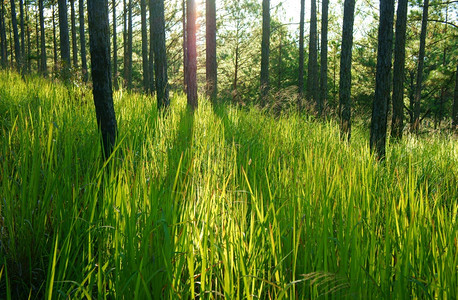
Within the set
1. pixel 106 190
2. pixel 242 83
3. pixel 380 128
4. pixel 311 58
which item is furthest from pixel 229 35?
pixel 106 190

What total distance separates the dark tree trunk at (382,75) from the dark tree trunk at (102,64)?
11.3 ft

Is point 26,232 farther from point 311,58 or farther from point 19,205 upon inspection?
point 311,58

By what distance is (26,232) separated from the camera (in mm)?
1540

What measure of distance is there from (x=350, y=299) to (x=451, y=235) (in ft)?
1.80

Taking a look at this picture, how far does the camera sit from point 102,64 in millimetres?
3121

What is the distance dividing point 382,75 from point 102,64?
12.5ft

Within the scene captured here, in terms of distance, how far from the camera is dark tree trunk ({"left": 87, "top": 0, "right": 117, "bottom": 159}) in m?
3.09

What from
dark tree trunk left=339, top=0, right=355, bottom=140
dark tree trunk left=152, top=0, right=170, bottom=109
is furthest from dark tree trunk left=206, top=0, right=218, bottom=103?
dark tree trunk left=339, top=0, right=355, bottom=140

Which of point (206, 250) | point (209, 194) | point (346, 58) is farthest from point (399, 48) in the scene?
point (206, 250)

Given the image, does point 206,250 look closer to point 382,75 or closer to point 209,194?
point 209,194

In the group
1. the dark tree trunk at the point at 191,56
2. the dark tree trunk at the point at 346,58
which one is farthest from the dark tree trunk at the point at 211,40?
the dark tree trunk at the point at 346,58

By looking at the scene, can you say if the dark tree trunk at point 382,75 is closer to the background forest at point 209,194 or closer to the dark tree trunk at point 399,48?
the background forest at point 209,194

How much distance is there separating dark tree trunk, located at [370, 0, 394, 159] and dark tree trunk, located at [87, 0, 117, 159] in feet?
11.3

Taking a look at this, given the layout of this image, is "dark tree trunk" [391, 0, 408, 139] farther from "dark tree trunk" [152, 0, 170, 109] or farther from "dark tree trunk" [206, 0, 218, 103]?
"dark tree trunk" [152, 0, 170, 109]
